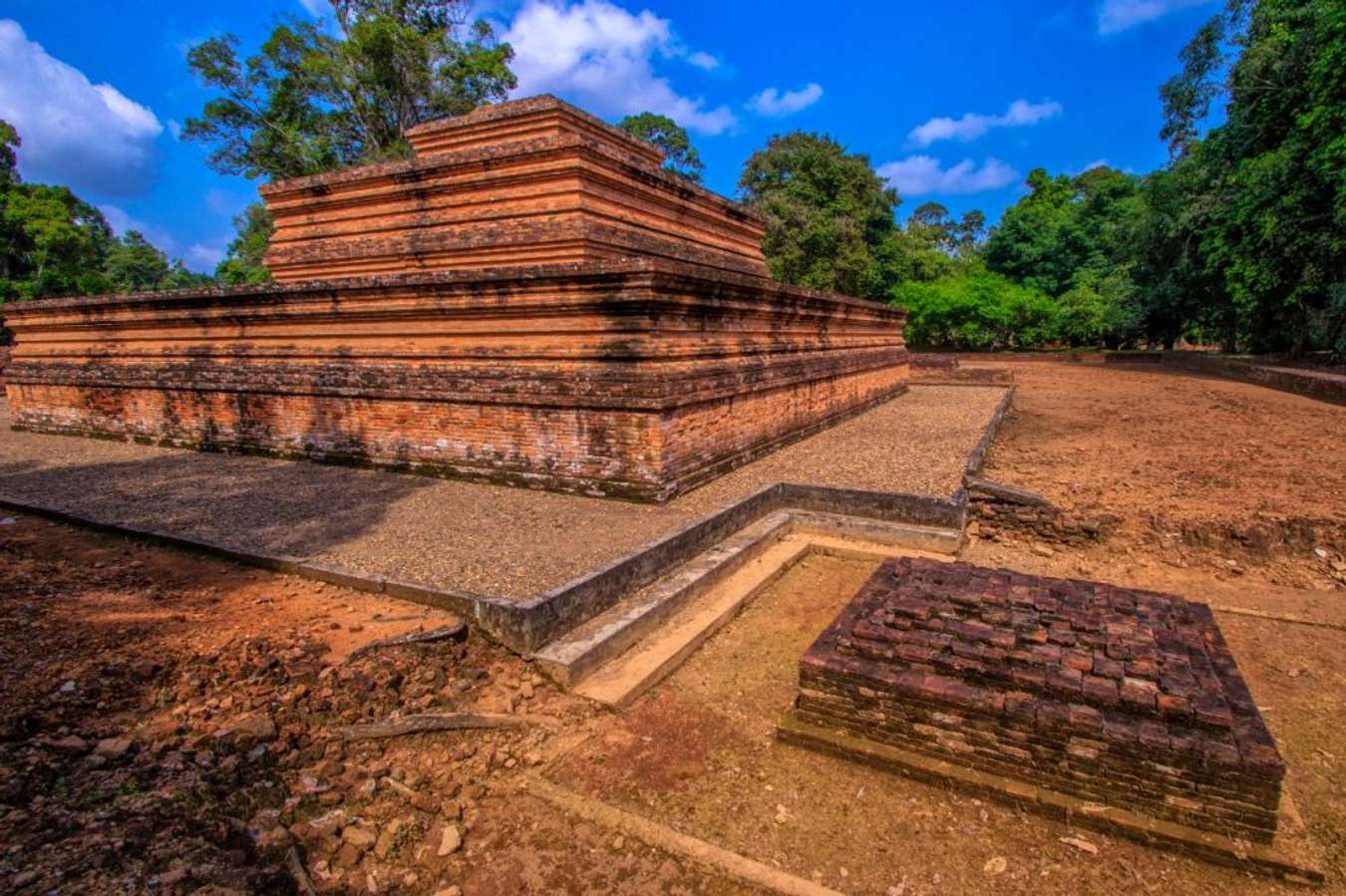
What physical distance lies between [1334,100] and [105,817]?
2354 cm

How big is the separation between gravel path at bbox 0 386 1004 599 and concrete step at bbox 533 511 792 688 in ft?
1.30

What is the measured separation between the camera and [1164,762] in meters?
2.70

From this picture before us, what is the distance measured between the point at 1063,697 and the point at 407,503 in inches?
222

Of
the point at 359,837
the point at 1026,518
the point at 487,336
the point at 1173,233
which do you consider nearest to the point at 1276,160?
the point at 1173,233

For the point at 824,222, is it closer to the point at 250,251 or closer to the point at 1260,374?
the point at 1260,374

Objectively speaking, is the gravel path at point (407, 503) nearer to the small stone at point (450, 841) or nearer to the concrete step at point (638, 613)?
the concrete step at point (638, 613)

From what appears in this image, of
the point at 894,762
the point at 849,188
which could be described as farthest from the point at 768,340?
the point at 849,188

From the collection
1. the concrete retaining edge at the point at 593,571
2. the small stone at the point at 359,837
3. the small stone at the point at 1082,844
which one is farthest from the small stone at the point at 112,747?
the small stone at the point at 1082,844

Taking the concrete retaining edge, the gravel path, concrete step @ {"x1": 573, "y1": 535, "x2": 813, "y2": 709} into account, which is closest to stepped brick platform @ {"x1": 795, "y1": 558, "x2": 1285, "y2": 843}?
concrete step @ {"x1": 573, "y1": 535, "x2": 813, "y2": 709}

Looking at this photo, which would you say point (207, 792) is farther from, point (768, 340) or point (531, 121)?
point (531, 121)

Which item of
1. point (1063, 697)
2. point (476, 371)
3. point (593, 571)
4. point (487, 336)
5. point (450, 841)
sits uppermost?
point (487, 336)

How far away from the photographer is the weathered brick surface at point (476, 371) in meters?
6.41

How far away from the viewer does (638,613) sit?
4.33 meters

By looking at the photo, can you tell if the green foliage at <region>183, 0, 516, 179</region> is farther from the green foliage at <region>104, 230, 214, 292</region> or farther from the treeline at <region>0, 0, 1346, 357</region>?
the green foliage at <region>104, 230, 214, 292</region>
